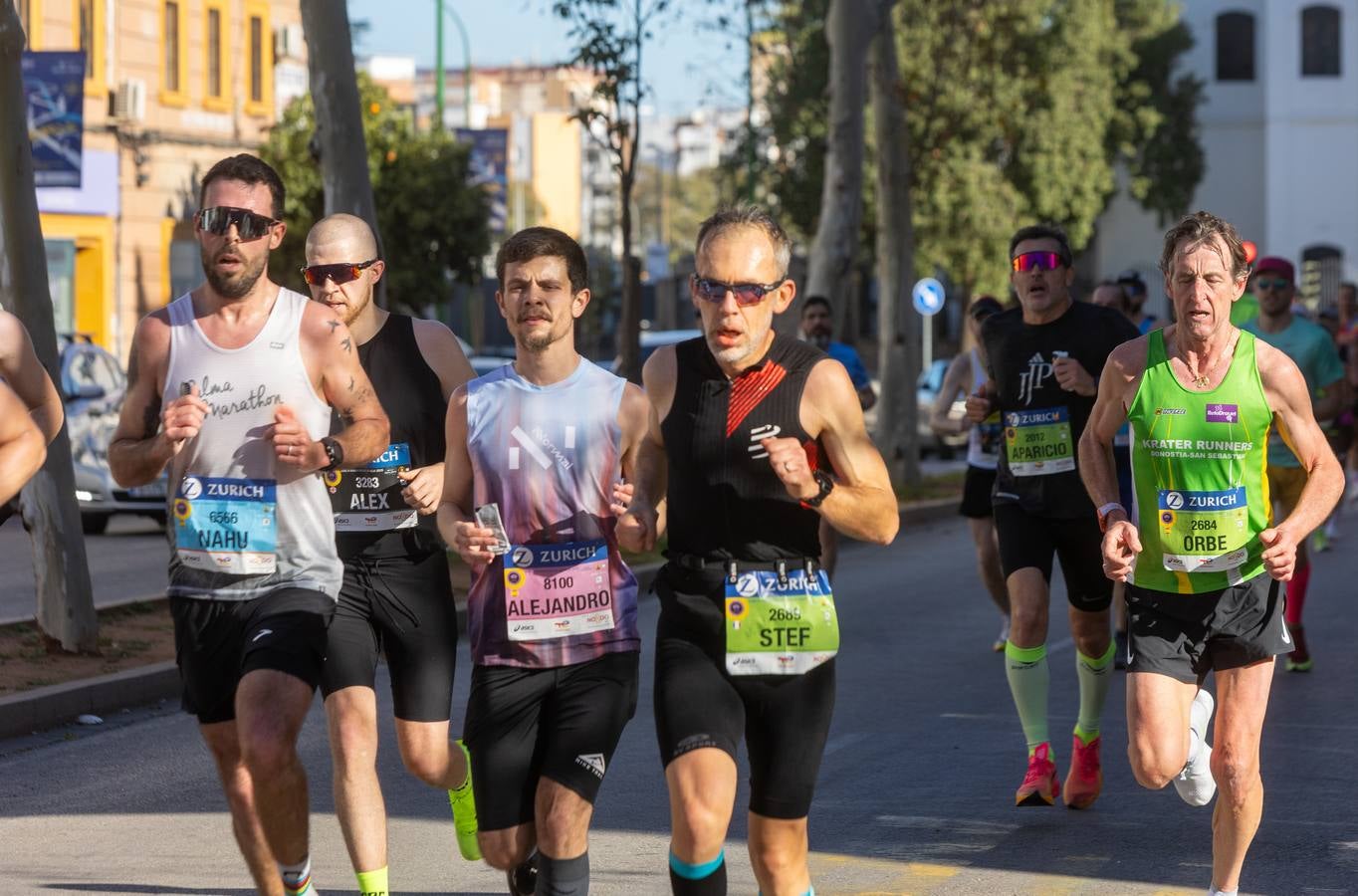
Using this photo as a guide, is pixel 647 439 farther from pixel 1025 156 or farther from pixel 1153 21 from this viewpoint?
pixel 1153 21

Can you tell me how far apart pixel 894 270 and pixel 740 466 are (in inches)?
809

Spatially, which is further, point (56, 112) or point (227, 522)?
point (56, 112)

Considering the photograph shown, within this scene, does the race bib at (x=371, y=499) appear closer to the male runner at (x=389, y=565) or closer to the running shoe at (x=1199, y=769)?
the male runner at (x=389, y=565)

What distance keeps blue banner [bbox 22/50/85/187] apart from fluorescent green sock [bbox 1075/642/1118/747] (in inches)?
844

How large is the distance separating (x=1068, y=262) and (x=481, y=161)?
42527mm

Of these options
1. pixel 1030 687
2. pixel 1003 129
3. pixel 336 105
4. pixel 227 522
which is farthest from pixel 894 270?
pixel 1003 129

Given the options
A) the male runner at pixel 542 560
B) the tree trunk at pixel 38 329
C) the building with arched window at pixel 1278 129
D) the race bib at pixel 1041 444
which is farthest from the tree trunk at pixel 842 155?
the building with arched window at pixel 1278 129

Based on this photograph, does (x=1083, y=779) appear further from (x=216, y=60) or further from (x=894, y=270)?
(x=216, y=60)

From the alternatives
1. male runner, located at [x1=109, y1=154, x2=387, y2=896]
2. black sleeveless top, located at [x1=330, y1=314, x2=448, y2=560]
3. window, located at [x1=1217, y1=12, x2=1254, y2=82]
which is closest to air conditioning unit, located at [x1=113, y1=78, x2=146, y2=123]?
black sleeveless top, located at [x1=330, y1=314, x2=448, y2=560]

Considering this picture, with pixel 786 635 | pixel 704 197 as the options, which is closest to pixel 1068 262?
pixel 786 635

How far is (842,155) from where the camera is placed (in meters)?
22.9

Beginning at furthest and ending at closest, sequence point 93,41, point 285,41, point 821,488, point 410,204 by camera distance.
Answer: point 285,41 < point 410,204 < point 93,41 < point 821,488

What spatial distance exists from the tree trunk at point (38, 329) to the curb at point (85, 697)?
63cm

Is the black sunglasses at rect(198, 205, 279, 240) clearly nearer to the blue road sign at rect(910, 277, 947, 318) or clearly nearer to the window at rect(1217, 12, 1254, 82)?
the blue road sign at rect(910, 277, 947, 318)
